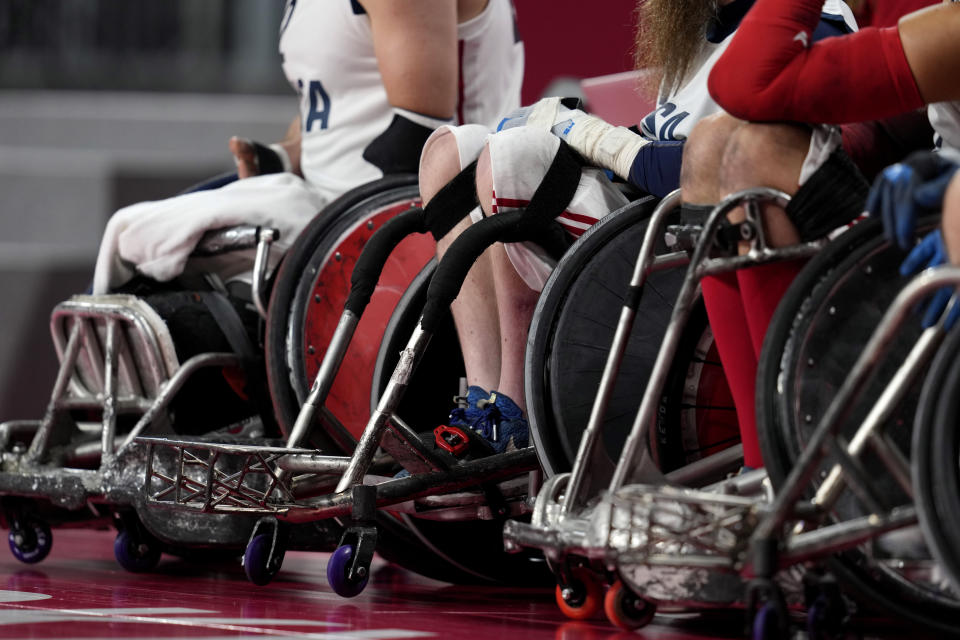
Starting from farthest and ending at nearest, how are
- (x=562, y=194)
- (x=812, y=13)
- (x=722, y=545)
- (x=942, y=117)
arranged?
(x=562, y=194) < (x=942, y=117) < (x=812, y=13) < (x=722, y=545)

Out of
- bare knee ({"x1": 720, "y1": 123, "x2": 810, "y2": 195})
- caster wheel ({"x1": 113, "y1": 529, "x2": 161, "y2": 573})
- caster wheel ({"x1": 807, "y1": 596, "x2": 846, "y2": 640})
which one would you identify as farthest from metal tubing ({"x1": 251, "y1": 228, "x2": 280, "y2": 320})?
caster wheel ({"x1": 807, "y1": 596, "x2": 846, "y2": 640})

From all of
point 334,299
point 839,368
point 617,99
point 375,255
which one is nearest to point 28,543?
point 334,299

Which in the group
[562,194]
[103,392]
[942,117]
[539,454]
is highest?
[942,117]

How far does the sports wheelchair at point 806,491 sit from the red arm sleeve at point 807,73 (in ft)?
0.32

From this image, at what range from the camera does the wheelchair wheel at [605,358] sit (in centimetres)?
181

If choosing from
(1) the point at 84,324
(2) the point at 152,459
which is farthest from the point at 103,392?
(2) the point at 152,459

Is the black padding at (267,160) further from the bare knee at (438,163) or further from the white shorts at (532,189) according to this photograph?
the white shorts at (532,189)

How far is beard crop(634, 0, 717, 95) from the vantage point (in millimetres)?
1946

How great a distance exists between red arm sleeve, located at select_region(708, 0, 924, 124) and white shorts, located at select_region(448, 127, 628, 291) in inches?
19.4

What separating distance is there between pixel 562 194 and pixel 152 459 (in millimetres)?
735

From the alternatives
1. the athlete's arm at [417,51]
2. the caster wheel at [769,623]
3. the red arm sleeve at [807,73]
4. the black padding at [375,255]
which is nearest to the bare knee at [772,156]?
the red arm sleeve at [807,73]

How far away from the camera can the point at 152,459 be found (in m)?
2.04

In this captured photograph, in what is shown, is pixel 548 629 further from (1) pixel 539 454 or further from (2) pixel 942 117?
(2) pixel 942 117

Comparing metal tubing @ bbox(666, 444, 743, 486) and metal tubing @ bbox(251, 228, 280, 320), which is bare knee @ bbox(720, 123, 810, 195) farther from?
metal tubing @ bbox(251, 228, 280, 320)
